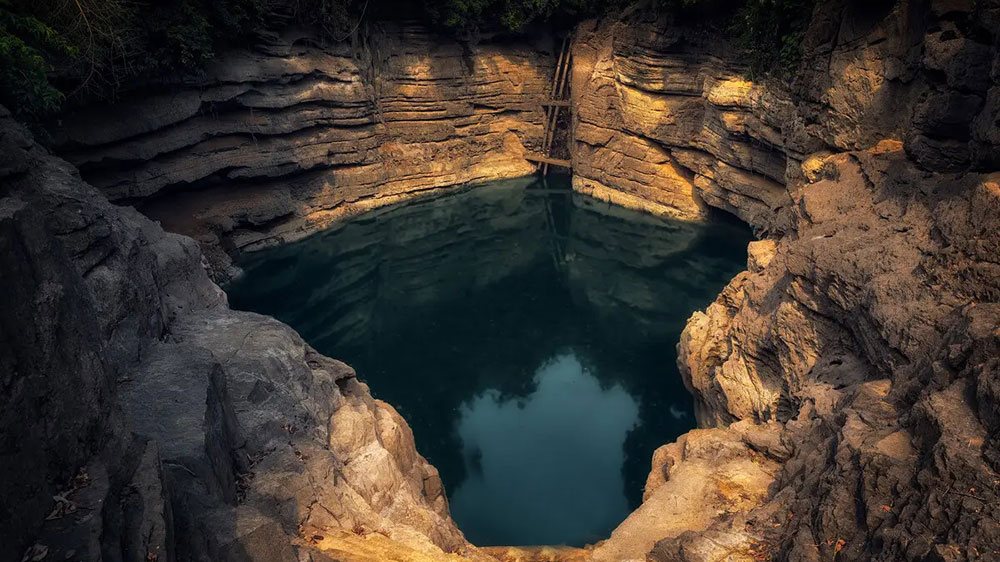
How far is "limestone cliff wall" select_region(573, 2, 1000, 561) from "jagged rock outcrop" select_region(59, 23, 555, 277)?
12.9 m

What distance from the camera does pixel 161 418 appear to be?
639 centimetres

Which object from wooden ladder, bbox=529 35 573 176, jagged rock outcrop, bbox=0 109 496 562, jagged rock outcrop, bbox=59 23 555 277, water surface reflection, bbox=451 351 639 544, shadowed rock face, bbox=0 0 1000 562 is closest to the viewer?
jagged rock outcrop, bbox=0 109 496 562

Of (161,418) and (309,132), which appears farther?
(309,132)

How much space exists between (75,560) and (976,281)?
8.40 metres

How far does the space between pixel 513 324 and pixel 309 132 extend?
10718 millimetres

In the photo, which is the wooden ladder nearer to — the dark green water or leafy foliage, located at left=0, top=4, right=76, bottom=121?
the dark green water

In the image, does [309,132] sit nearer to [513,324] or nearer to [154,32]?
[154,32]

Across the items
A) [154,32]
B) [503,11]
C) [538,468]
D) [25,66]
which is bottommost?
[538,468]

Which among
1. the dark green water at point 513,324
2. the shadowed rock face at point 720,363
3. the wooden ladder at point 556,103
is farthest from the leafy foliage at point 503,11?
the shadowed rock face at point 720,363

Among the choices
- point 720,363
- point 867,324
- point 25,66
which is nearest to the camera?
point 867,324

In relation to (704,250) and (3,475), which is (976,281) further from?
(704,250)

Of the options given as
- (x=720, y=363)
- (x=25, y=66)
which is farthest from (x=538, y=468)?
(x=25, y=66)

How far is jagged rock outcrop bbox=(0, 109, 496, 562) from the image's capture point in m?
3.78

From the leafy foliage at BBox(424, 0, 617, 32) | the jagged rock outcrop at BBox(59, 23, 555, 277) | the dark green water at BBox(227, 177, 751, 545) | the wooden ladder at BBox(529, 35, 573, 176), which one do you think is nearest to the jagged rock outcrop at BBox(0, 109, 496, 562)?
the dark green water at BBox(227, 177, 751, 545)
